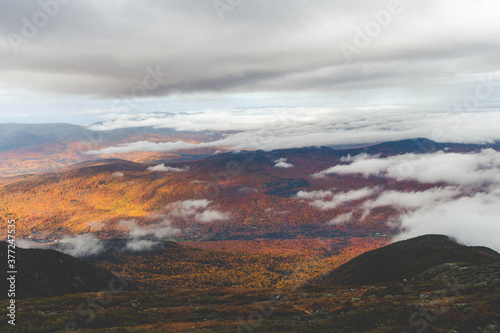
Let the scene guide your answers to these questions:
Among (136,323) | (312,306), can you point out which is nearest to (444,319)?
(312,306)

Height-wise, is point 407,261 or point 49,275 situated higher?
point 49,275

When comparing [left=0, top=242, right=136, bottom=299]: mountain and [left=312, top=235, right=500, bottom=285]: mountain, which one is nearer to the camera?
[left=0, top=242, right=136, bottom=299]: mountain

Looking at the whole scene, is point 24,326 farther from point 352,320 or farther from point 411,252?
point 411,252

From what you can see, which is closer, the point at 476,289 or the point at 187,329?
the point at 187,329

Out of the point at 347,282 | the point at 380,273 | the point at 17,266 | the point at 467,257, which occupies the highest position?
the point at 17,266

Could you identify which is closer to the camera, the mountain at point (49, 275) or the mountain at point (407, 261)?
the mountain at point (49, 275)
